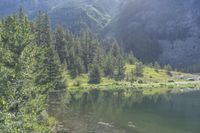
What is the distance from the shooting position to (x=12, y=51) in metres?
36.7

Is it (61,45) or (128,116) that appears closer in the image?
(128,116)

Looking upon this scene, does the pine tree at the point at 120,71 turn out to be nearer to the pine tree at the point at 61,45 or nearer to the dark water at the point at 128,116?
the pine tree at the point at 61,45

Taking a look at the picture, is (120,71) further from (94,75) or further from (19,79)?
(19,79)

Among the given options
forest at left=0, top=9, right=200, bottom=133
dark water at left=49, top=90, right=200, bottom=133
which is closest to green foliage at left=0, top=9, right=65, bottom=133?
forest at left=0, top=9, right=200, bottom=133

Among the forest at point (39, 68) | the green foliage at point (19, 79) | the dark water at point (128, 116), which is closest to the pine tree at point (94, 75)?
the forest at point (39, 68)

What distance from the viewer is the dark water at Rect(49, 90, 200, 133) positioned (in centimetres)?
7094

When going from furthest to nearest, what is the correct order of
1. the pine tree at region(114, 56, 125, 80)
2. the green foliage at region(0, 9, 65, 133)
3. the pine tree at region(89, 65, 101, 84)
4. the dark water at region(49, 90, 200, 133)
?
the pine tree at region(114, 56, 125, 80) → the pine tree at region(89, 65, 101, 84) → the dark water at region(49, 90, 200, 133) → the green foliage at region(0, 9, 65, 133)

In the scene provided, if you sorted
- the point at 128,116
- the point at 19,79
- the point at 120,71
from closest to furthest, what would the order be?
the point at 19,79 → the point at 128,116 → the point at 120,71

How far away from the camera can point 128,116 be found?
86.2m

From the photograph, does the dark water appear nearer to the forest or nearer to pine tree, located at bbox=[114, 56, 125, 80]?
the forest

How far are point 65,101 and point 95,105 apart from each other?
818 cm

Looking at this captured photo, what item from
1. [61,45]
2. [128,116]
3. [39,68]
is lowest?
[128,116]

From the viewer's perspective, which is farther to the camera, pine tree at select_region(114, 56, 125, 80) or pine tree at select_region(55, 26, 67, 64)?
pine tree at select_region(114, 56, 125, 80)

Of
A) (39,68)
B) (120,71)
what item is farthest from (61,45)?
(39,68)
